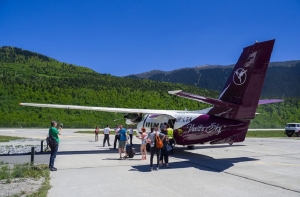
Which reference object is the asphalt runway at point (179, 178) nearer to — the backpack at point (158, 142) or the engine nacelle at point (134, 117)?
the backpack at point (158, 142)

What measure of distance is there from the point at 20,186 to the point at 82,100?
187 ft

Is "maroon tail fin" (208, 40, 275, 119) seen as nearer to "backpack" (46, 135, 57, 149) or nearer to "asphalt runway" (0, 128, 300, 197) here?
"asphalt runway" (0, 128, 300, 197)

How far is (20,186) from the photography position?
27.9ft

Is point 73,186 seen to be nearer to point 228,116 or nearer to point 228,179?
point 228,179

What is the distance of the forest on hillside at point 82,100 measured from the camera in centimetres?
5747

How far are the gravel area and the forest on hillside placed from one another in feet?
149

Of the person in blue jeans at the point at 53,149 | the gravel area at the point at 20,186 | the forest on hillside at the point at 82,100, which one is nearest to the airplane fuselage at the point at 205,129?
the person in blue jeans at the point at 53,149

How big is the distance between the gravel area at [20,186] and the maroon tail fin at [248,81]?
30.7 feet

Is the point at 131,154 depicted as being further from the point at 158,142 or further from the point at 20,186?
the point at 20,186

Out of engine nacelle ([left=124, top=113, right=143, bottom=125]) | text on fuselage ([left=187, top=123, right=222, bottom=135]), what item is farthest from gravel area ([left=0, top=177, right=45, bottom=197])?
engine nacelle ([left=124, top=113, right=143, bottom=125])

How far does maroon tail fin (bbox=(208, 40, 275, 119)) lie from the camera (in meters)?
12.8

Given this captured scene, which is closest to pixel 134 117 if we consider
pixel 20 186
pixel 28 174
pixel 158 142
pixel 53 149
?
pixel 158 142

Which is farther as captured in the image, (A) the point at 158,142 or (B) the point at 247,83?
(B) the point at 247,83

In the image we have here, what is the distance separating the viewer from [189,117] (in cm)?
1594
